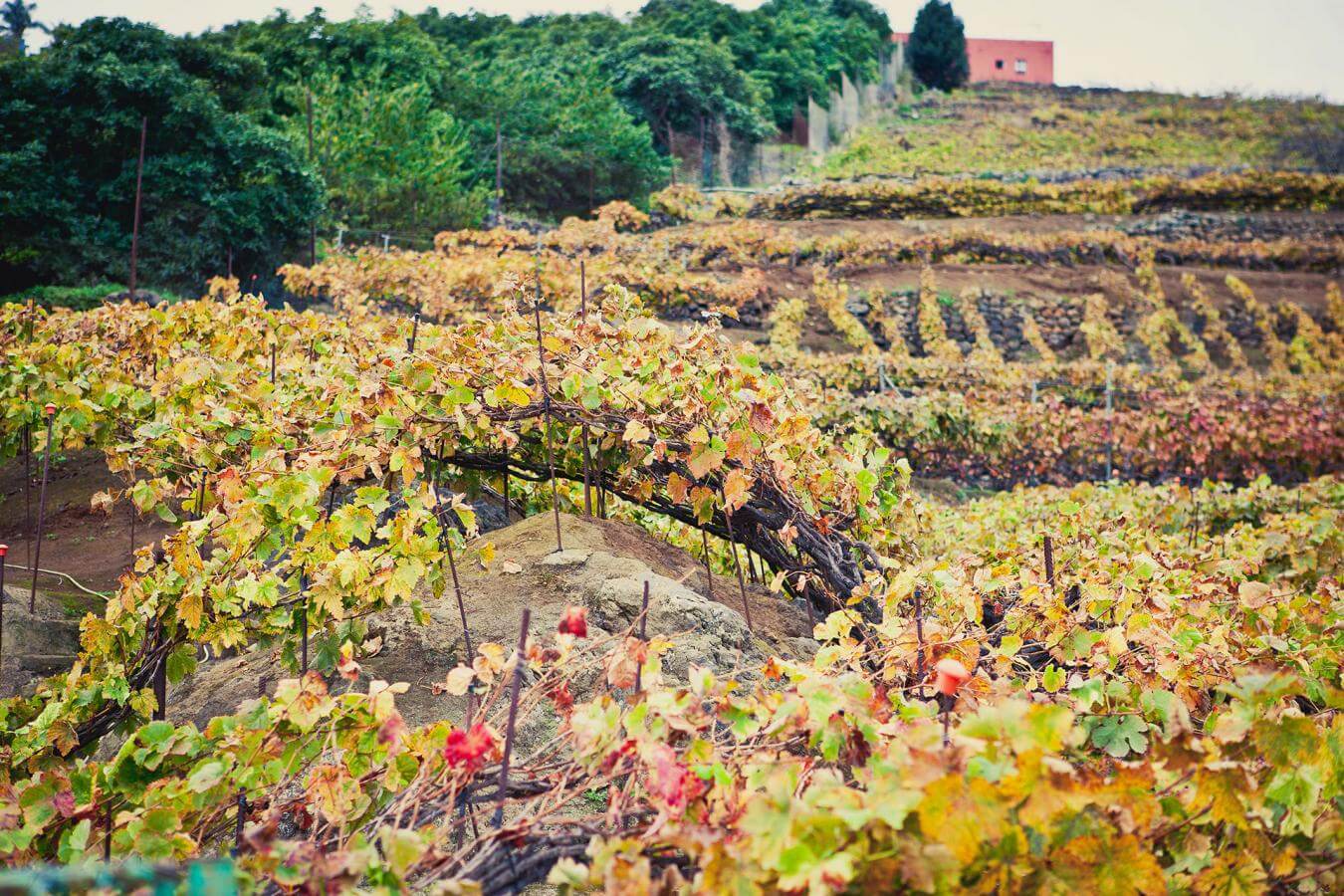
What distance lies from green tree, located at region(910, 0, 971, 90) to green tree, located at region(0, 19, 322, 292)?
4725 centimetres

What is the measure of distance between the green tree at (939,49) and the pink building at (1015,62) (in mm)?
1555

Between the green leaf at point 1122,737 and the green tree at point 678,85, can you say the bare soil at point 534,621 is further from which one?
the green tree at point 678,85

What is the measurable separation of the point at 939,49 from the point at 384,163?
42.5 metres

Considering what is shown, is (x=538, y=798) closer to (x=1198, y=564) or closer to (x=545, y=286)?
(x=1198, y=564)

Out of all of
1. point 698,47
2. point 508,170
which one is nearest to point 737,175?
point 698,47

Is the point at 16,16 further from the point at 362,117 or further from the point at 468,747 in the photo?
the point at 468,747

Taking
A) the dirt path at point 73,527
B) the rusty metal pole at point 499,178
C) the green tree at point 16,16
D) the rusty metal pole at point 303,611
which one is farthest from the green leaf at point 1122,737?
the green tree at point 16,16

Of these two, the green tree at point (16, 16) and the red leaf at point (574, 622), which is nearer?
the red leaf at point (574, 622)

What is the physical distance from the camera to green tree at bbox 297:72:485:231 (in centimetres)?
2338

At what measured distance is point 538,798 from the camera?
69.0 inches

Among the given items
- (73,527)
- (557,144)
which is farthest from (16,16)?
(73,527)

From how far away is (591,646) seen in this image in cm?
195

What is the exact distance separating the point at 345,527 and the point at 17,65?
18891 mm

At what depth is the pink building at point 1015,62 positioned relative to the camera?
192 feet
